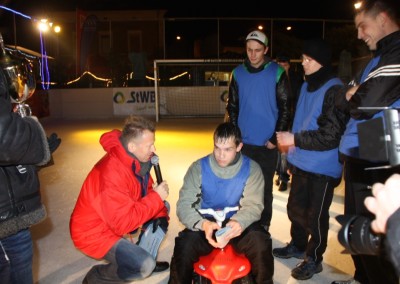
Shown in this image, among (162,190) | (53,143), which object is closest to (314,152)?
(162,190)

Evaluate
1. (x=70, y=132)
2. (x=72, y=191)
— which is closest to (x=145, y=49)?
(x=70, y=132)

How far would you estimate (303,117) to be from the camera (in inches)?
118

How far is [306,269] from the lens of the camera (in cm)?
297

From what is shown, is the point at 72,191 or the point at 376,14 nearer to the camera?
the point at 376,14

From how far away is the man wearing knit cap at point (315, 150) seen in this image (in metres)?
2.75

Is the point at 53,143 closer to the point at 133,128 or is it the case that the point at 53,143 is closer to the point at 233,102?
the point at 133,128

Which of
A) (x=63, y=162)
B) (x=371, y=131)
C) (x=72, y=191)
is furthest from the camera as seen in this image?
(x=63, y=162)

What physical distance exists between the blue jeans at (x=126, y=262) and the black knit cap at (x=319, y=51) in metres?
1.85

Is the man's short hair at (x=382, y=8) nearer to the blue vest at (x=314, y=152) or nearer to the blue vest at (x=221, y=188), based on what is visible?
the blue vest at (x=314, y=152)

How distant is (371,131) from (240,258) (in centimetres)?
135

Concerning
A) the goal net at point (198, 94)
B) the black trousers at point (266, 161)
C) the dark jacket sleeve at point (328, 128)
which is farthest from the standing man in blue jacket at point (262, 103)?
the goal net at point (198, 94)

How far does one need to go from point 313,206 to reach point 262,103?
107 cm

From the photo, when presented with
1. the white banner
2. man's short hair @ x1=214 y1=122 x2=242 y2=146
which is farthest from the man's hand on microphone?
the white banner

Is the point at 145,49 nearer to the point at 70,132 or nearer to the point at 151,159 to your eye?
the point at 70,132
